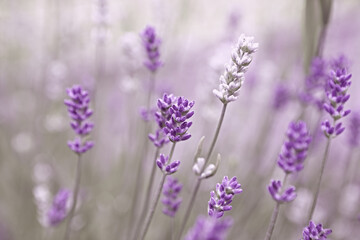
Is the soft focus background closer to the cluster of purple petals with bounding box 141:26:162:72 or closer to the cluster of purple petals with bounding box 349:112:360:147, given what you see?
the cluster of purple petals with bounding box 349:112:360:147

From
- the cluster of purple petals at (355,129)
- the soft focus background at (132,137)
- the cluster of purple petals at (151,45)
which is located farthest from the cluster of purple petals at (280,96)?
the cluster of purple petals at (151,45)

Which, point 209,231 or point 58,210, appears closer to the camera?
point 209,231

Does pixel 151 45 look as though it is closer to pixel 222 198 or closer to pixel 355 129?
pixel 222 198

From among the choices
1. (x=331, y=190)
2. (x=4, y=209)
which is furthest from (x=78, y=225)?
(x=331, y=190)

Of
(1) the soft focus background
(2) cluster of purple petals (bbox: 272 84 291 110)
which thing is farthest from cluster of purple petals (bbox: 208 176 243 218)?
(2) cluster of purple petals (bbox: 272 84 291 110)

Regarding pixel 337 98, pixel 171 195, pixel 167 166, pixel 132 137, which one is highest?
pixel 337 98

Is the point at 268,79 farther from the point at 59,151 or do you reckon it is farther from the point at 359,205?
the point at 59,151

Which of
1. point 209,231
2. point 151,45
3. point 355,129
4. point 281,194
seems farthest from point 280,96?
point 209,231
